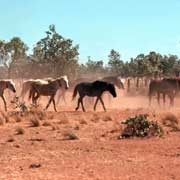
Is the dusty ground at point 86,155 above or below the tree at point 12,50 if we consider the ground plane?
below

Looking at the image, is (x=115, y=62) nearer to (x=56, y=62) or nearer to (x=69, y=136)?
(x=56, y=62)

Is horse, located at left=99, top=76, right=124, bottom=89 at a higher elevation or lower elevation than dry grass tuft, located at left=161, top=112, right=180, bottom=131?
higher

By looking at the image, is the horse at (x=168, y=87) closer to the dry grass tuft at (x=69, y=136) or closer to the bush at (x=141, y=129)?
the bush at (x=141, y=129)

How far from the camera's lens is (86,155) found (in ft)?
39.9

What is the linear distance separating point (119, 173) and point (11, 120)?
11.8m

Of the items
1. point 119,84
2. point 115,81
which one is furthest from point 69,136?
point 115,81

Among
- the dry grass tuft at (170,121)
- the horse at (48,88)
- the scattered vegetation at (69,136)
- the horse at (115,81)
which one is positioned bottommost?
the scattered vegetation at (69,136)

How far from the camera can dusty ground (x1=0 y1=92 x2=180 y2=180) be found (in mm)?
9913

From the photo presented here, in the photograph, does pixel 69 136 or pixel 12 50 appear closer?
pixel 69 136

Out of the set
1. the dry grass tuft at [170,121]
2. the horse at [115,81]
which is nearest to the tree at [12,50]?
the horse at [115,81]

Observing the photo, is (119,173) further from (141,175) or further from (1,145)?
(1,145)

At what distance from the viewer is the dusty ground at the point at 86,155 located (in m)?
9.91

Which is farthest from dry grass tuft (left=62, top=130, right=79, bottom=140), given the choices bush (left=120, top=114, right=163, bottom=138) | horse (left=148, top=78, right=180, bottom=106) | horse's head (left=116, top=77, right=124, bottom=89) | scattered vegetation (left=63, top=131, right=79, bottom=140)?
horse's head (left=116, top=77, right=124, bottom=89)

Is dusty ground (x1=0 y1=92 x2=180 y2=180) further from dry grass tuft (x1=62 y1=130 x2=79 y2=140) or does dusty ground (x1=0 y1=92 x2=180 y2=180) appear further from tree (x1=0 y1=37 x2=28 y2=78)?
tree (x1=0 y1=37 x2=28 y2=78)
